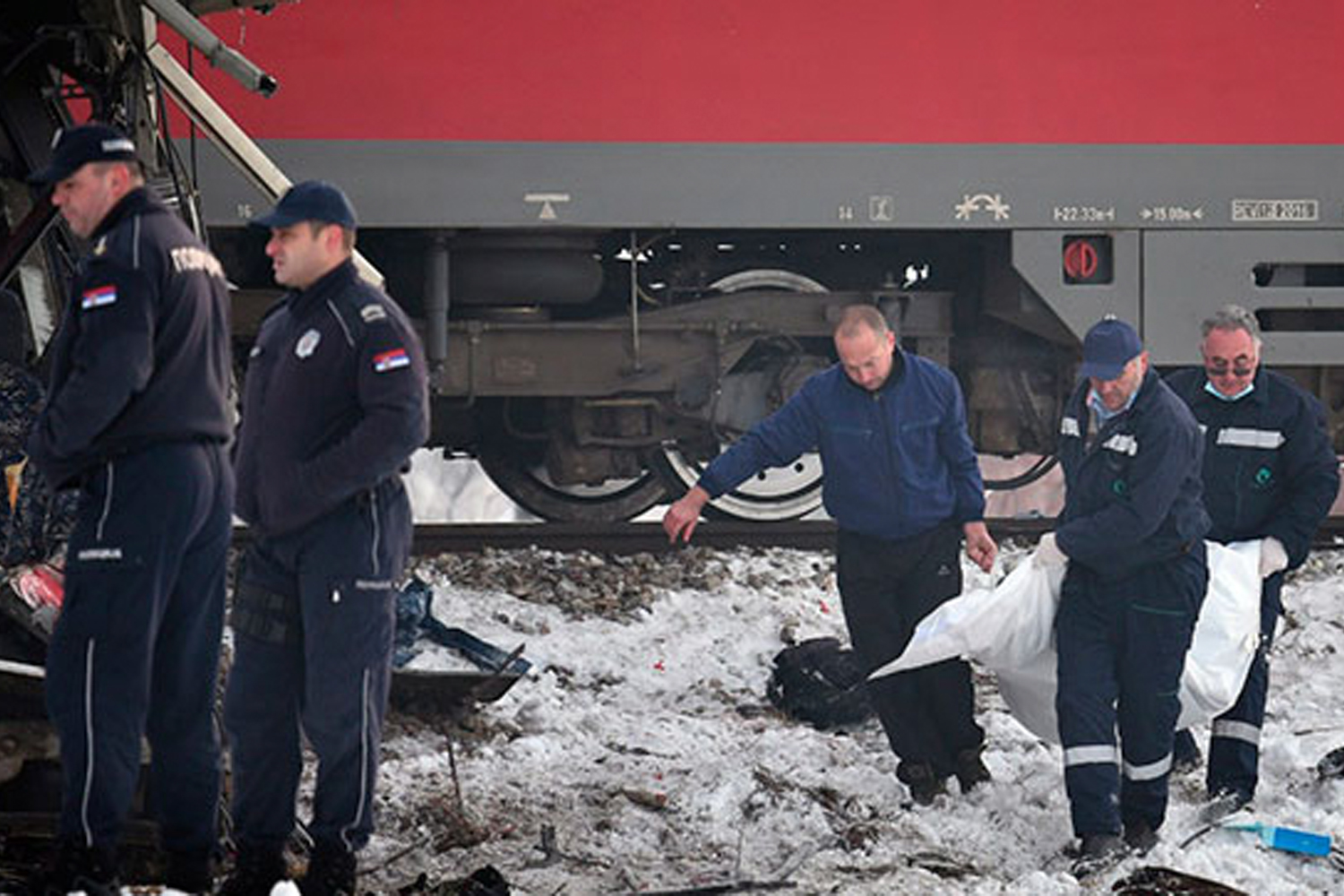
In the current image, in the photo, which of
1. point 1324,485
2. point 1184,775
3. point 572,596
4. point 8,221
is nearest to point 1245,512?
point 1324,485

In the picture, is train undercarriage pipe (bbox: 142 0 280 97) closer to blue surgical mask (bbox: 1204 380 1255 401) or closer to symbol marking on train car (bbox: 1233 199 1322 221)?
blue surgical mask (bbox: 1204 380 1255 401)

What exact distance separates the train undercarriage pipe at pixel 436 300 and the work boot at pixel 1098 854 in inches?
176

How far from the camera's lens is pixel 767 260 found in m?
9.66

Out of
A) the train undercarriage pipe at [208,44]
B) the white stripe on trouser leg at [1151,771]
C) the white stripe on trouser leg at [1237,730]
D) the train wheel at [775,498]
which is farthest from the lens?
the train wheel at [775,498]

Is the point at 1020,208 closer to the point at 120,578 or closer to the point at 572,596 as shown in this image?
the point at 572,596

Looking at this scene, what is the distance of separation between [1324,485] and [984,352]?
379 centimetres

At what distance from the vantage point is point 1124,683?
5.74 m

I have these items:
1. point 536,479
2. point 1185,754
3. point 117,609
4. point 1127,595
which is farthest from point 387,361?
point 536,479

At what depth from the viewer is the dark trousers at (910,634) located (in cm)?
637

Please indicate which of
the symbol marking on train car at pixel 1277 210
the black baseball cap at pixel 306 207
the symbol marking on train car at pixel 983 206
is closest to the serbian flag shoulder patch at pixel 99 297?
the black baseball cap at pixel 306 207

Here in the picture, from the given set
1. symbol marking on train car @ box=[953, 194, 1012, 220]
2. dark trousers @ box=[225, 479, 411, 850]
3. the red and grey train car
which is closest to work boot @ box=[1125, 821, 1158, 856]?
dark trousers @ box=[225, 479, 411, 850]

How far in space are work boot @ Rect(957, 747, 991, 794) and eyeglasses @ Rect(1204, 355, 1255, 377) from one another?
1.58 meters

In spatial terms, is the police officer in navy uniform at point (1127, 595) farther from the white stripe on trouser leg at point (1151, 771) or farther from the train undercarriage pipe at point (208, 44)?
the train undercarriage pipe at point (208, 44)

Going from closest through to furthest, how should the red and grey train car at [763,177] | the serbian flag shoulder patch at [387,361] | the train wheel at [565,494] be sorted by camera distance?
1. the serbian flag shoulder patch at [387,361]
2. the red and grey train car at [763,177]
3. the train wheel at [565,494]
